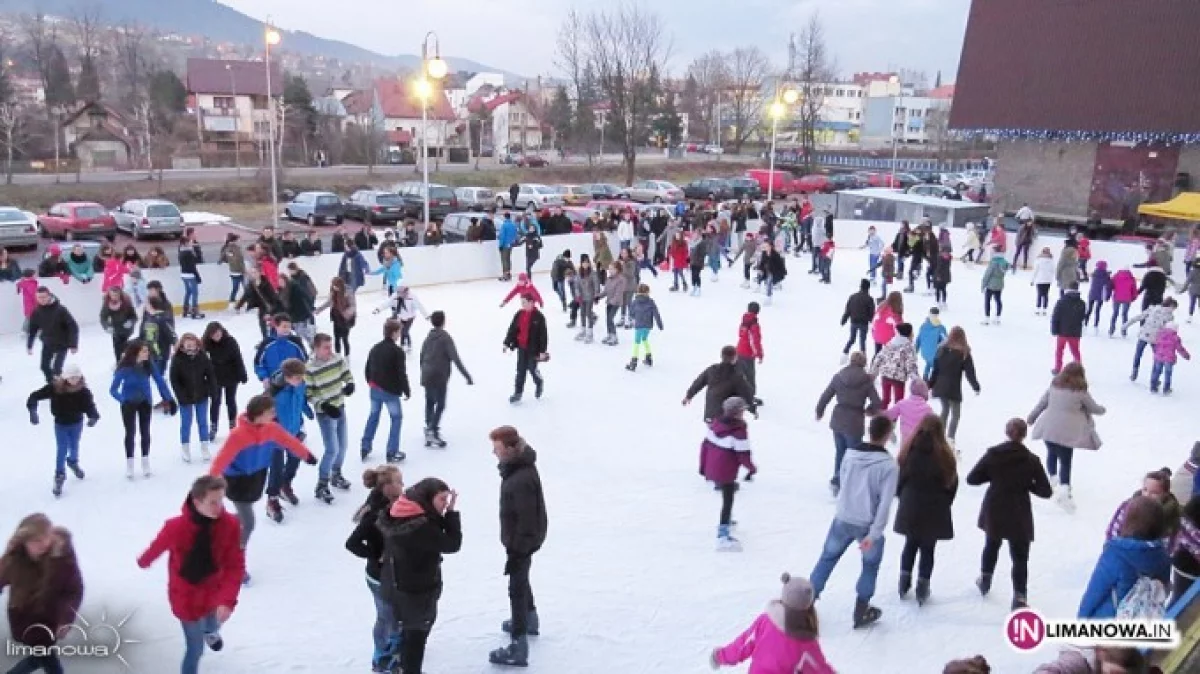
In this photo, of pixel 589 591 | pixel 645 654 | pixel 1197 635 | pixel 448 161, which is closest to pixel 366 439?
pixel 589 591

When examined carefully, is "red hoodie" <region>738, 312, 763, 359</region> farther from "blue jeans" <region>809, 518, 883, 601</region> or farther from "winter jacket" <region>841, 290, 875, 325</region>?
"blue jeans" <region>809, 518, 883, 601</region>

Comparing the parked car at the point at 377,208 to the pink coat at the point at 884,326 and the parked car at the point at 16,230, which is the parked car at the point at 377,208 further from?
the pink coat at the point at 884,326

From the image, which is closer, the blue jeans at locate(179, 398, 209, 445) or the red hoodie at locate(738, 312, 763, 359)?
the blue jeans at locate(179, 398, 209, 445)


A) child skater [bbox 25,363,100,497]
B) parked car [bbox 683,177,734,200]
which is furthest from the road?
child skater [bbox 25,363,100,497]

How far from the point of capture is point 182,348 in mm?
7598

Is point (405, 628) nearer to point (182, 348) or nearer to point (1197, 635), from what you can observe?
point (1197, 635)

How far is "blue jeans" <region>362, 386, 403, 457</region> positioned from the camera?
7844 millimetres

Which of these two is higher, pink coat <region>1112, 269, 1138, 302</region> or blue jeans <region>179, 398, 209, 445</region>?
pink coat <region>1112, 269, 1138, 302</region>

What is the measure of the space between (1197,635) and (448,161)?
58528mm

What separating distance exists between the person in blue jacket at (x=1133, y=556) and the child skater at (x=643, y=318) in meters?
7.21

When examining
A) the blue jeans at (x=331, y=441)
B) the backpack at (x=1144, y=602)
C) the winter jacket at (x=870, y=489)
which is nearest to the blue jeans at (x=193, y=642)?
the blue jeans at (x=331, y=441)

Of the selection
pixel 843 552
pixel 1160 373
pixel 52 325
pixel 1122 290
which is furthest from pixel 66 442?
pixel 1122 290

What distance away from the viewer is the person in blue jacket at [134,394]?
7.30 m

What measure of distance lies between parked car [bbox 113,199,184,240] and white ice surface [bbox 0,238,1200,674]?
15198 millimetres
